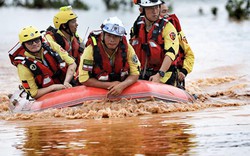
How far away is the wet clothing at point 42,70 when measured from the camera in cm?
1152

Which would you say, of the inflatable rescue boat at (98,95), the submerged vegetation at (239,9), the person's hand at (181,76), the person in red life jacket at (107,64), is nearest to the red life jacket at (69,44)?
the inflatable rescue boat at (98,95)

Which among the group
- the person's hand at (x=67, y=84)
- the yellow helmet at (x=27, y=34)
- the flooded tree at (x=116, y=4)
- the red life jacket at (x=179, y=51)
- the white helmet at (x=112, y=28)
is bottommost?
the flooded tree at (x=116, y=4)

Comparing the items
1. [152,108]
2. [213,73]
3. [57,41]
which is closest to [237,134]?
[152,108]

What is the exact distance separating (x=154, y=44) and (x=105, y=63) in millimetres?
1241

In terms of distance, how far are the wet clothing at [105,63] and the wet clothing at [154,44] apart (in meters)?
0.93

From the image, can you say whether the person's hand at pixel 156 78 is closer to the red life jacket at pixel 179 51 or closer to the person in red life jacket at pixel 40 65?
the red life jacket at pixel 179 51

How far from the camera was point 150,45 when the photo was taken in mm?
12039

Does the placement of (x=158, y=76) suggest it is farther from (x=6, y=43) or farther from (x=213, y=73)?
(x=6, y=43)

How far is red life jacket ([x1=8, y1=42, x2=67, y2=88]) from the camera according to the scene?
11.5 meters

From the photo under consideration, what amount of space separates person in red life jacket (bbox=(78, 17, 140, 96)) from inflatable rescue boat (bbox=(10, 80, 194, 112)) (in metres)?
0.09

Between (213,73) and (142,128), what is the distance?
943 centimetres

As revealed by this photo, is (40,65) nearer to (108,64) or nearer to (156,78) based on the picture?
(108,64)

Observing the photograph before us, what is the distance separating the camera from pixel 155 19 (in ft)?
39.3

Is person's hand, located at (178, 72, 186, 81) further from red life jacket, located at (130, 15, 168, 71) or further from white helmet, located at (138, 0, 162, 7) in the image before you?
white helmet, located at (138, 0, 162, 7)
